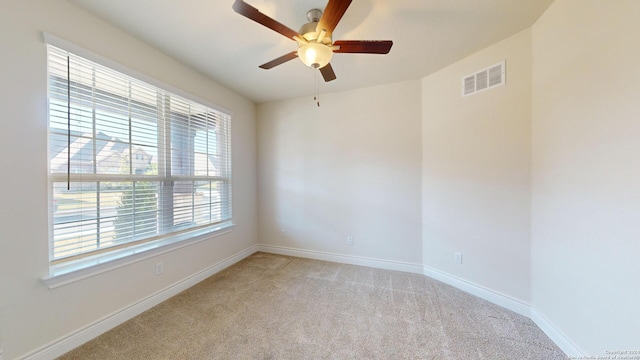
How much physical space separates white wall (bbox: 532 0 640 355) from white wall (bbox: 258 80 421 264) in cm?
123

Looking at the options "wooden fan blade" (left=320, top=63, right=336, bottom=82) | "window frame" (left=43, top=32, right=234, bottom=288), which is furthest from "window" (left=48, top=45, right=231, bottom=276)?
"wooden fan blade" (left=320, top=63, right=336, bottom=82)

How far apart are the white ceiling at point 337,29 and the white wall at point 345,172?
2.03ft

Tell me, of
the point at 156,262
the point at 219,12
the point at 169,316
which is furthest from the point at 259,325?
the point at 219,12

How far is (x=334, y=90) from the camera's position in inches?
125

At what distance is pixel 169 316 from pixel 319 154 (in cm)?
257

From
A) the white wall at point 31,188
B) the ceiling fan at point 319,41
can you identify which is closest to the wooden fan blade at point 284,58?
the ceiling fan at point 319,41

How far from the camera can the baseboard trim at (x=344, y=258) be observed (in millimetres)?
2885

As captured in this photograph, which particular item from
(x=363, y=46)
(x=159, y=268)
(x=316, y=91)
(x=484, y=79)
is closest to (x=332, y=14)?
(x=363, y=46)

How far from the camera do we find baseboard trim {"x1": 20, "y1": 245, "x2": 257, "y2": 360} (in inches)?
57.2

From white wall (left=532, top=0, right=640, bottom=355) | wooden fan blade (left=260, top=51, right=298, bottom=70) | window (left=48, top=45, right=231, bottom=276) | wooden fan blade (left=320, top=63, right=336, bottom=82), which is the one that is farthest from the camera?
wooden fan blade (left=320, top=63, right=336, bottom=82)

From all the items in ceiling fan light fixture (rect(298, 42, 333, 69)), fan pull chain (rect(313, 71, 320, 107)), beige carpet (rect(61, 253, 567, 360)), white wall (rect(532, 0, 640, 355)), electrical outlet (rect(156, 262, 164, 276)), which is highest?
fan pull chain (rect(313, 71, 320, 107))

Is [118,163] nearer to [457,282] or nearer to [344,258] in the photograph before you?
[344,258]

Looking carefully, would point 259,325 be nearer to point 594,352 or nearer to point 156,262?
point 156,262

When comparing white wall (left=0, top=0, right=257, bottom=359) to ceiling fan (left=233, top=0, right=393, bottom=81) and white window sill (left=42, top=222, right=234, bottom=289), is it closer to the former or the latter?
white window sill (left=42, top=222, right=234, bottom=289)
